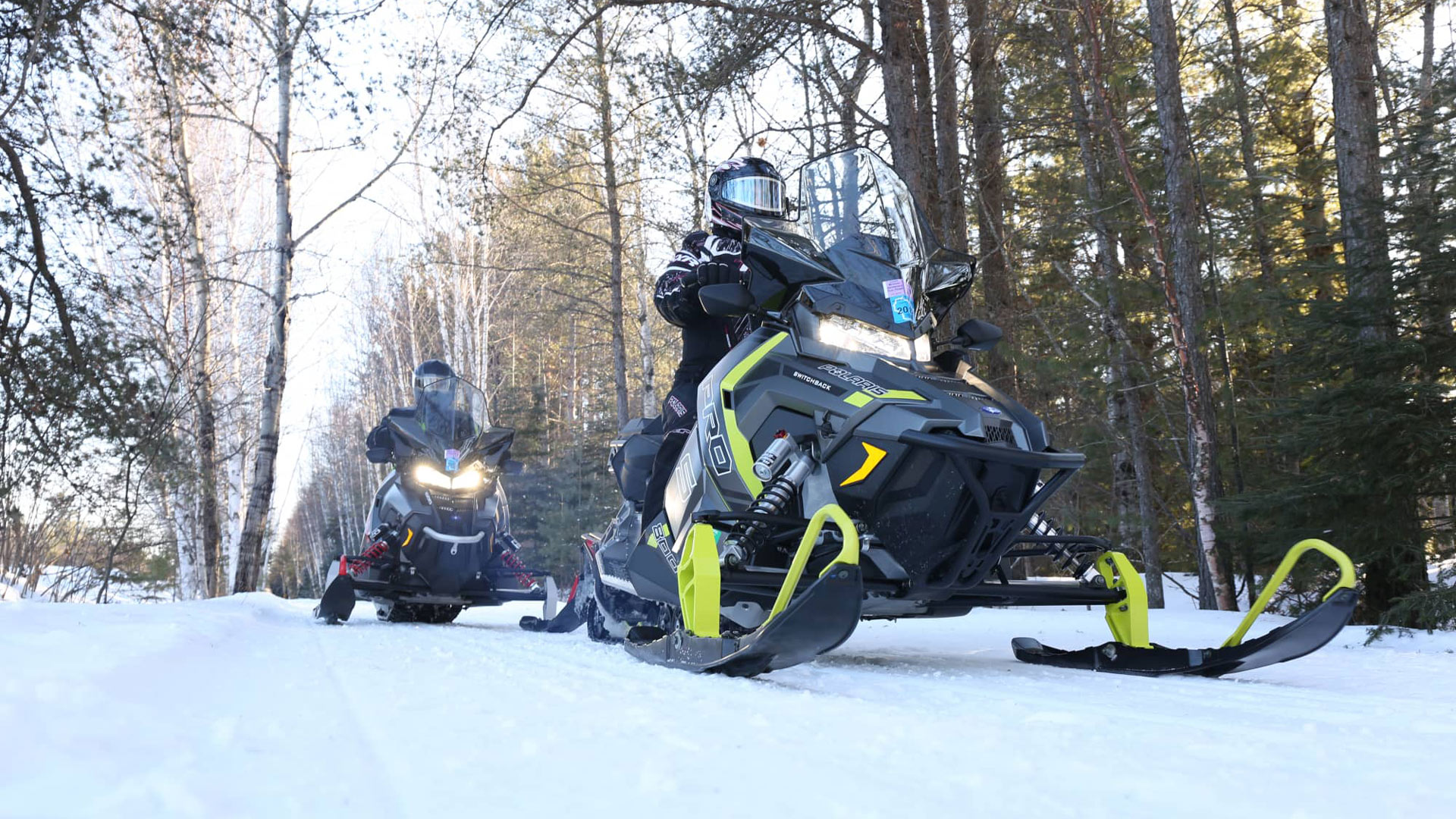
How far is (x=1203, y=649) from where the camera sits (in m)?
3.37

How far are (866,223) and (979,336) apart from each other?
631mm

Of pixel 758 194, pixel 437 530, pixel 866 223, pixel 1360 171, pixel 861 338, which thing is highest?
pixel 1360 171

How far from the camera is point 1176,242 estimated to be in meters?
7.88

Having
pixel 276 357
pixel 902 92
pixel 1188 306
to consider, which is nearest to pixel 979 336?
pixel 902 92

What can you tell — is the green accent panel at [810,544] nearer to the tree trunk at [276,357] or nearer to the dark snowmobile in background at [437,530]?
the dark snowmobile in background at [437,530]

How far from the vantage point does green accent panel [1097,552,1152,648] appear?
376 centimetres

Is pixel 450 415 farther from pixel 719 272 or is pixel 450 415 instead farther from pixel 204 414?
pixel 204 414

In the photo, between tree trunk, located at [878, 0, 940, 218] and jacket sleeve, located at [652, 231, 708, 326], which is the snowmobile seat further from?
tree trunk, located at [878, 0, 940, 218]

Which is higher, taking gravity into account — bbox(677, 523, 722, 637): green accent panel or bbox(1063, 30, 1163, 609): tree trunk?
bbox(1063, 30, 1163, 609): tree trunk

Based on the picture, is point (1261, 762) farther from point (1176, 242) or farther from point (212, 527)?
Answer: point (212, 527)

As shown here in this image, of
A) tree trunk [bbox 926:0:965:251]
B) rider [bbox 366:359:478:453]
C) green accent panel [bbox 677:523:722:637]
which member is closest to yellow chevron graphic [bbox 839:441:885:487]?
green accent panel [bbox 677:523:722:637]

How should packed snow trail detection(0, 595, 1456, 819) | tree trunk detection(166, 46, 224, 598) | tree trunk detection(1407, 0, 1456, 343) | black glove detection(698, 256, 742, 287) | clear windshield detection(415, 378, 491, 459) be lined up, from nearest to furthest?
packed snow trail detection(0, 595, 1456, 819)
black glove detection(698, 256, 742, 287)
tree trunk detection(1407, 0, 1456, 343)
clear windshield detection(415, 378, 491, 459)
tree trunk detection(166, 46, 224, 598)

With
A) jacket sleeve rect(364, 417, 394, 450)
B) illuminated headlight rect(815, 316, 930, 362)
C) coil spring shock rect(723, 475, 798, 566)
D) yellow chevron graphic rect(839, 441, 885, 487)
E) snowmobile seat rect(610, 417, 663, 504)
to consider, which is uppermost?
jacket sleeve rect(364, 417, 394, 450)

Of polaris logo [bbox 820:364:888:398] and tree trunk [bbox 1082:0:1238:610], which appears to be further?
tree trunk [bbox 1082:0:1238:610]
